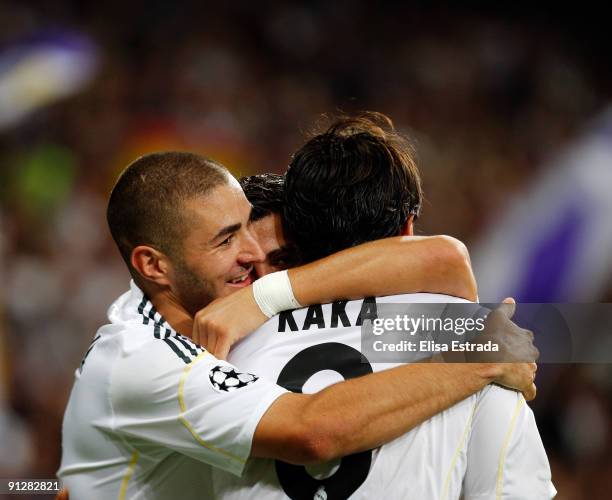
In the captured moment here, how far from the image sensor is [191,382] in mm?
1938

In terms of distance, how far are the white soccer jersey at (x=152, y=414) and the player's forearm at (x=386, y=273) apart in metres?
0.28

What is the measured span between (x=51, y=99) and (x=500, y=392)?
553 cm

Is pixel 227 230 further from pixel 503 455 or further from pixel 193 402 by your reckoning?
pixel 503 455

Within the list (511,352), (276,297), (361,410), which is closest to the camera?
(361,410)

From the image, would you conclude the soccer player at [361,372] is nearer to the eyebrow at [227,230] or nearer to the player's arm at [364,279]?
the player's arm at [364,279]

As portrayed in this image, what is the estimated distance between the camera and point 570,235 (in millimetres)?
6695

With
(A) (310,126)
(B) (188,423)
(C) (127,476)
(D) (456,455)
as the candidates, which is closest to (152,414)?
(B) (188,423)

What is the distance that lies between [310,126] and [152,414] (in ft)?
16.8

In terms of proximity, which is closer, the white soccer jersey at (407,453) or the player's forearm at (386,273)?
the white soccer jersey at (407,453)

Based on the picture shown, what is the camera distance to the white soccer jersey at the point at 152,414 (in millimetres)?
1905

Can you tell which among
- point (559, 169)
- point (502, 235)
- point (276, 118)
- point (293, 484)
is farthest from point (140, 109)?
point (293, 484)

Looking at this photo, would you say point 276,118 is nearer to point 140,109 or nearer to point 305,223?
point 140,109

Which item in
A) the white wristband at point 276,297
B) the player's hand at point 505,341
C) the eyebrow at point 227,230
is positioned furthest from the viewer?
the eyebrow at point 227,230

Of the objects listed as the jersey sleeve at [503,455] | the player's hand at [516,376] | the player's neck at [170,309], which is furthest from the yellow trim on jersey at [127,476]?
the player's hand at [516,376]
